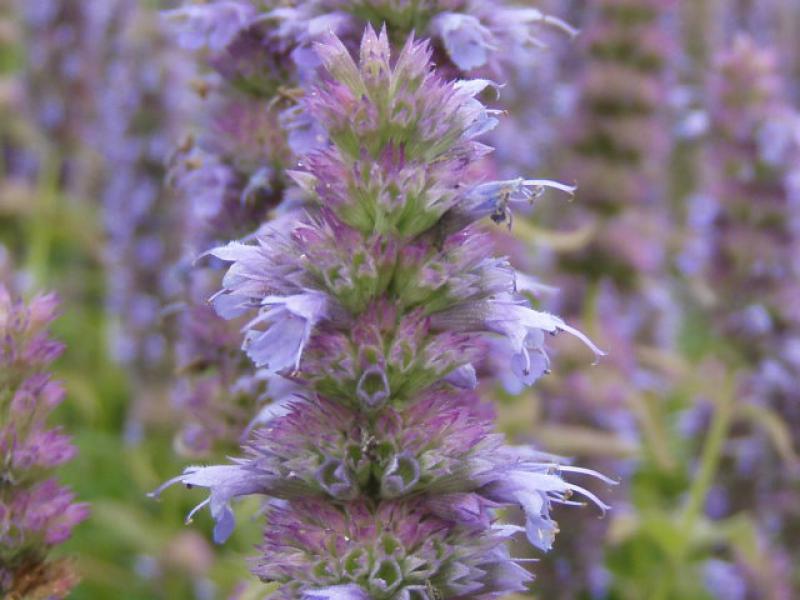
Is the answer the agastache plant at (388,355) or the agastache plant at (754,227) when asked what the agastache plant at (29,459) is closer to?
the agastache plant at (388,355)

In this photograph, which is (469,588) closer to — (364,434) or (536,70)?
(364,434)

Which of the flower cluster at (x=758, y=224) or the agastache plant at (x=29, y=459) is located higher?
the agastache plant at (x=29, y=459)

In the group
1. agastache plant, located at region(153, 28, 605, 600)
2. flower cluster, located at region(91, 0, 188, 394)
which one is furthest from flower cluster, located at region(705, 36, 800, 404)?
agastache plant, located at region(153, 28, 605, 600)

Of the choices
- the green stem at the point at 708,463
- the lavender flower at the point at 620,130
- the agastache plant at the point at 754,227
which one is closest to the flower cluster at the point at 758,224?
the agastache plant at the point at 754,227

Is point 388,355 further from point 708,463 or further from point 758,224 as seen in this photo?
point 758,224

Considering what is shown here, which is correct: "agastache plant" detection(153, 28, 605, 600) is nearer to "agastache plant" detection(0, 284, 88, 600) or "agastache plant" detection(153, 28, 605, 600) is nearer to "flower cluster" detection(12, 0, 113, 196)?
"agastache plant" detection(0, 284, 88, 600)
